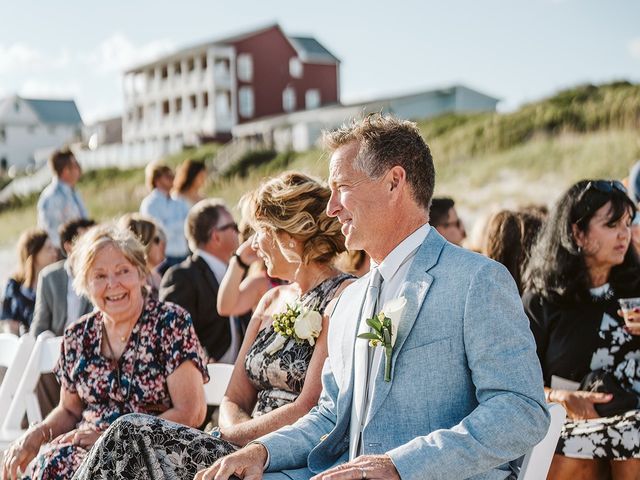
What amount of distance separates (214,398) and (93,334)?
708mm

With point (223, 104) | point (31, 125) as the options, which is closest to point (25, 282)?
point (223, 104)

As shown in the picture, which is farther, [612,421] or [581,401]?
[581,401]

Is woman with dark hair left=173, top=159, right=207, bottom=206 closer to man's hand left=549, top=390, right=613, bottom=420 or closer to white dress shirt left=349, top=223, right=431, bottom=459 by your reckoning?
man's hand left=549, top=390, right=613, bottom=420

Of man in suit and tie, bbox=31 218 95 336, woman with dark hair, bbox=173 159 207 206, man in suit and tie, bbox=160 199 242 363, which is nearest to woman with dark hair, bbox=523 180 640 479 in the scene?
man in suit and tie, bbox=160 199 242 363

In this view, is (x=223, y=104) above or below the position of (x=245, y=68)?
below

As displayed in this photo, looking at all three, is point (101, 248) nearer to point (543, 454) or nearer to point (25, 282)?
point (543, 454)

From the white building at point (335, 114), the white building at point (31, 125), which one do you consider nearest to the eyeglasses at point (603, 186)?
the white building at point (335, 114)

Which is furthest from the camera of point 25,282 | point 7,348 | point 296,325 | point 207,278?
point 25,282

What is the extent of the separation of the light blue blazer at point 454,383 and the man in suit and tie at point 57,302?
151 inches

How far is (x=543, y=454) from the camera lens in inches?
113

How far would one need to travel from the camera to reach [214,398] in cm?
448

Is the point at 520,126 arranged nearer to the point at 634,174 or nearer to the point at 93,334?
the point at 634,174

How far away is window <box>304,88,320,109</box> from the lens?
5409 cm

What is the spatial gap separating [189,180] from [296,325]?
562 centimetres
